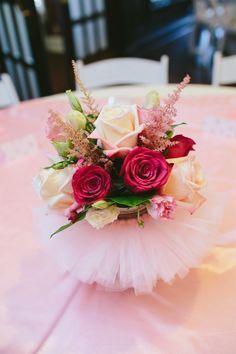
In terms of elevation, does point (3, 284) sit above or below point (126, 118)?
below

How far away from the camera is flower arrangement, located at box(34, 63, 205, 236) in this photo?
1.92ft

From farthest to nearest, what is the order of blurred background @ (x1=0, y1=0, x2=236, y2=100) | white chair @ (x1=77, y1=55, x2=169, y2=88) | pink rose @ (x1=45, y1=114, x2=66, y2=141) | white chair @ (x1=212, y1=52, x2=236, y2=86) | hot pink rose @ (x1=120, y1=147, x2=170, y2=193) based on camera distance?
blurred background @ (x1=0, y1=0, x2=236, y2=100) < white chair @ (x1=77, y1=55, x2=169, y2=88) < white chair @ (x1=212, y1=52, x2=236, y2=86) < pink rose @ (x1=45, y1=114, x2=66, y2=141) < hot pink rose @ (x1=120, y1=147, x2=170, y2=193)

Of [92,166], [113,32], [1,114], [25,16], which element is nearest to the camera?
[92,166]

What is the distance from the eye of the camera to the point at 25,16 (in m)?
2.79

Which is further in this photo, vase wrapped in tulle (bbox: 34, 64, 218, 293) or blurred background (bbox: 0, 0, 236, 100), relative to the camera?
blurred background (bbox: 0, 0, 236, 100)

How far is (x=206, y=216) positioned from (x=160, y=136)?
208 mm

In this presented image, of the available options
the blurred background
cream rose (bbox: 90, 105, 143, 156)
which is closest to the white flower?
cream rose (bbox: 90, 105, 143, 156)

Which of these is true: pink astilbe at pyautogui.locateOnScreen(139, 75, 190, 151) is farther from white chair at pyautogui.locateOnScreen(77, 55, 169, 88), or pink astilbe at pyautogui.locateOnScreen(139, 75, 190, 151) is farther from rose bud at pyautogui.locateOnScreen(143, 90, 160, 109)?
white chair at pyautogui.locateOnScreen(77, 55, 169, 88)

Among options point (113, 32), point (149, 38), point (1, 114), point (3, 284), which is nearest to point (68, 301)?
point (3, 284)

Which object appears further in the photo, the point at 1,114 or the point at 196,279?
the point at 1,114

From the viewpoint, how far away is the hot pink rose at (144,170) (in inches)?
22.7

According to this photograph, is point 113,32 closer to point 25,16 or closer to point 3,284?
point 25,16

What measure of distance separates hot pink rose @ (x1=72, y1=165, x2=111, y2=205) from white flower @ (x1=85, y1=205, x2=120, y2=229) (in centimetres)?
3

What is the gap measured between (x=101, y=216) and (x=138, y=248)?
12 cm
